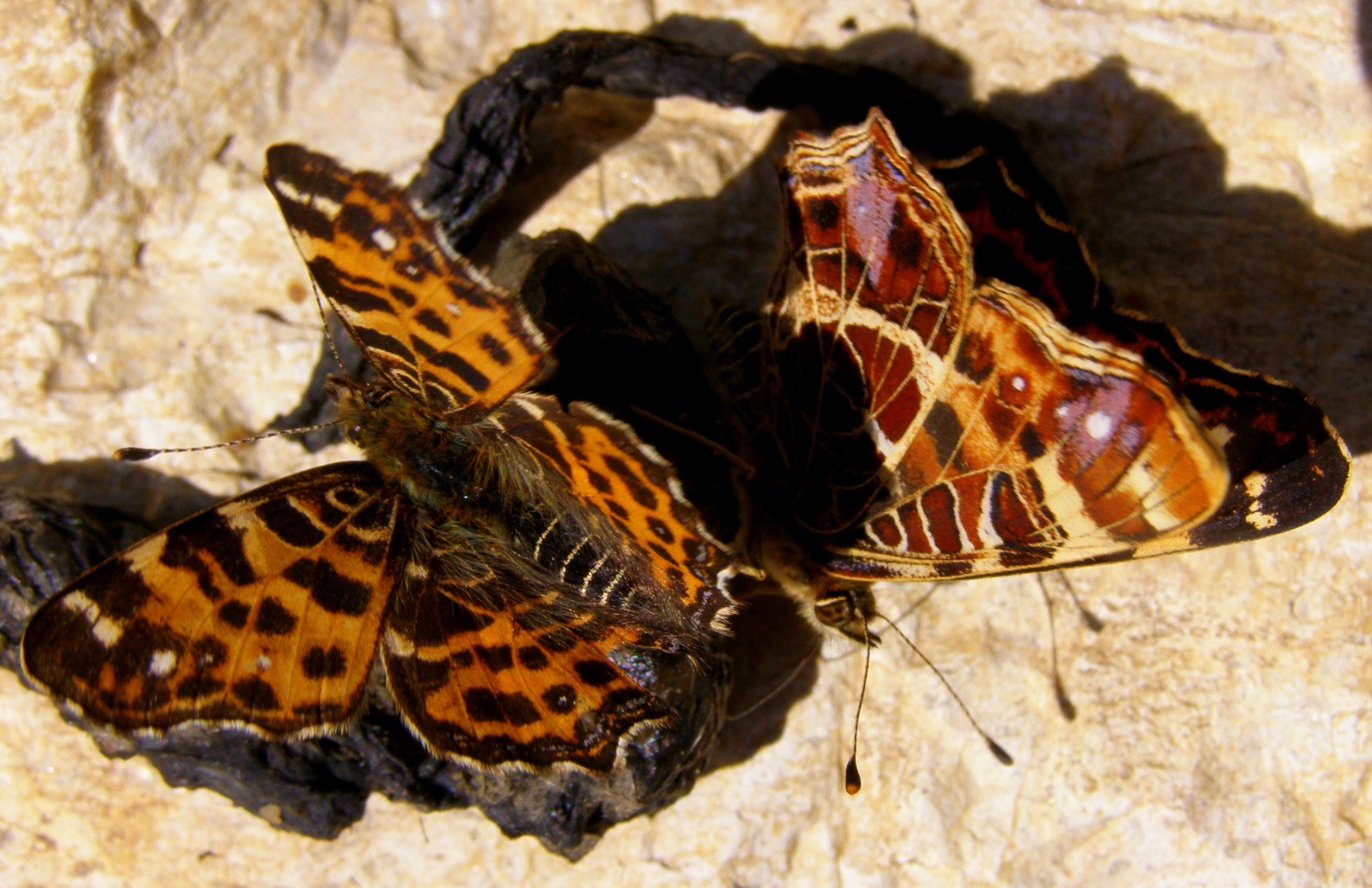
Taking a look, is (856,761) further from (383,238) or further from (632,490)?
(383,238)

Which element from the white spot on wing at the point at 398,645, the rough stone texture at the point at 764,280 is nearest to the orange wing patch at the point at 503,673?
the white spot on wing at the point at 398,645

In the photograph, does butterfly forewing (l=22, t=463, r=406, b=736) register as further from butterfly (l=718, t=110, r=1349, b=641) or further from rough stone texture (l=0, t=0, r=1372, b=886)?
butterfly (l=718, t=110, r=1349, b=641)

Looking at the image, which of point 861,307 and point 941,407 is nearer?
point 941,407

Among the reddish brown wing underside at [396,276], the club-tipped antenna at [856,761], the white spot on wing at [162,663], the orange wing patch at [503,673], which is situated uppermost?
the reddish brown wing underside at [396,276]

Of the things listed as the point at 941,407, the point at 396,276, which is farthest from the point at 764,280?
the point at 396,276

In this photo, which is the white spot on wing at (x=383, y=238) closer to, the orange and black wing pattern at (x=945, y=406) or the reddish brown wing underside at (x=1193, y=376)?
the orange and black wing pattern at (x=945, y=406)

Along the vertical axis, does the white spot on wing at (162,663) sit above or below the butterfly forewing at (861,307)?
below
